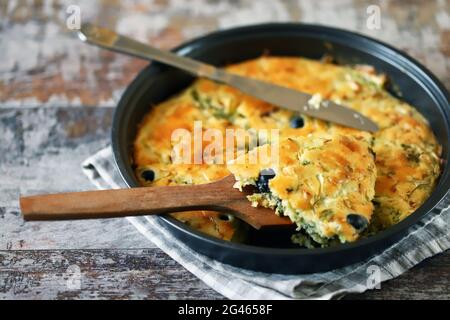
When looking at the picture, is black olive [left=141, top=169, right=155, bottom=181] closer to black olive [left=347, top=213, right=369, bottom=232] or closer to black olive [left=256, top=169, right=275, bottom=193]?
black olive [left=256, top=169, right=275, bottom=193]

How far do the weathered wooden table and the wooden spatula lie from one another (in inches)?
13.1

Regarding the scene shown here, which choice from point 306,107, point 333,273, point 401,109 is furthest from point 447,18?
point 333,273

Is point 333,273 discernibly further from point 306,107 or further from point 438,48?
point 438,48

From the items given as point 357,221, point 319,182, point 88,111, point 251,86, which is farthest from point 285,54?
point 357,221

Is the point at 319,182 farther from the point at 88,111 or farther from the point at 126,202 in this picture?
the point at 88,111

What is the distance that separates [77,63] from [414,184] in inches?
82.4

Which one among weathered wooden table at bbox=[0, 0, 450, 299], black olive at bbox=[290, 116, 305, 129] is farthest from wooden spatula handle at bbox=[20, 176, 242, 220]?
black olive at bbox=[290, 116, 305, 129]

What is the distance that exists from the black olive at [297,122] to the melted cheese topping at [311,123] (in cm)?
2

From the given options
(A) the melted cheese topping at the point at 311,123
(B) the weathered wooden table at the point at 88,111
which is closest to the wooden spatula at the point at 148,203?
(A) the melted cheese topping at the point at 311,123

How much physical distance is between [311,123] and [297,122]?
0.06 m

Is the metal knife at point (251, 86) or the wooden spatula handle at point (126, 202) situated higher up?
the metal knife at point (251, 86)

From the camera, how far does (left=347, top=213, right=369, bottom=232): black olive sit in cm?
226

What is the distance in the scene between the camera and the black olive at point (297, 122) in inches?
115

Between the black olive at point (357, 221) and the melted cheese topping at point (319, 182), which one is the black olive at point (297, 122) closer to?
the melted cheese topping at point (319, 182)
